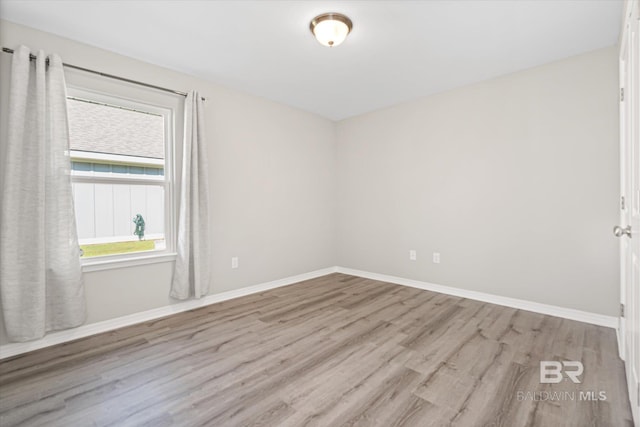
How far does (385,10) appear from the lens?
217cm

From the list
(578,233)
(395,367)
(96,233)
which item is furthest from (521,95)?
(96,233)

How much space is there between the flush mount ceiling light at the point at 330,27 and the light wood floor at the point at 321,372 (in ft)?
7.90

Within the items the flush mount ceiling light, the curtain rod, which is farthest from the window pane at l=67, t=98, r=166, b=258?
the flush mount ceiling light

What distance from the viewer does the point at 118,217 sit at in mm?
2826

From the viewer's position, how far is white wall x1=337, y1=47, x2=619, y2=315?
8.93 ft

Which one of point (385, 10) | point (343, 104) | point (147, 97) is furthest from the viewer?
point (343, 104)

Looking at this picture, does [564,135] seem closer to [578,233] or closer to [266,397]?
[578,233]

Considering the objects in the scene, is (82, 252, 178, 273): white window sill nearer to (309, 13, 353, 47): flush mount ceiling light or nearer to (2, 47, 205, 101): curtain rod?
(2, 47, 205, 101): curtain rod

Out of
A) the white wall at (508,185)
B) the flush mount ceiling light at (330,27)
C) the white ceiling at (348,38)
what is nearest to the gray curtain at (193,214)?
the white ceiling at (348,38)

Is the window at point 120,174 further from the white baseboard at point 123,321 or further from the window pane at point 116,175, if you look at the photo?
the white baseboard at point 123,321

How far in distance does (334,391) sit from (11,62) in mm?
3252

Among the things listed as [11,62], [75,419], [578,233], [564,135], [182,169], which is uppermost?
[11,62]

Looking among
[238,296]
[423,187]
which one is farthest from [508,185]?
[238,296]

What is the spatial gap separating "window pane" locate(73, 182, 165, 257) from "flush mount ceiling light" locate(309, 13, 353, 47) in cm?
214
